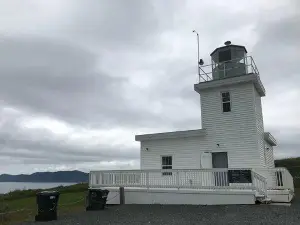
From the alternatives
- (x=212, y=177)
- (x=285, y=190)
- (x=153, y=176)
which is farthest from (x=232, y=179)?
(x=153, y=176)

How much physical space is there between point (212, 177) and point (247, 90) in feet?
16.0

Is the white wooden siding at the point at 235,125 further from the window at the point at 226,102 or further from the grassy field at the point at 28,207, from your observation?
the grassy field at the point at 28,207

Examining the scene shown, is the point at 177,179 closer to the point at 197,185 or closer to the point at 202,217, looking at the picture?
the point at 197,185

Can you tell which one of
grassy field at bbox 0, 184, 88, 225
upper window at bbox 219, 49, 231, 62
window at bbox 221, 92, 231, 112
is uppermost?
upper window at bbox 219, 49, 231, 62

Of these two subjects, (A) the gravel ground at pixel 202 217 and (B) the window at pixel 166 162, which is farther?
(B) the window at pixel 166 162

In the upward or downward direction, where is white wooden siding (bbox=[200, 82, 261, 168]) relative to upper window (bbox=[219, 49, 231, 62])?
downward

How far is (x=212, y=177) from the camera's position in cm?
1470

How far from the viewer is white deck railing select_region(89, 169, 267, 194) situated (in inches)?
541

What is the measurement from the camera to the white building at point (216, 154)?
47.5 feet

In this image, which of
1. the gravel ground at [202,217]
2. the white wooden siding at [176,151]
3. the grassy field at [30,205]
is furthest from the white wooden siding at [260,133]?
the grassy field at [30,205]

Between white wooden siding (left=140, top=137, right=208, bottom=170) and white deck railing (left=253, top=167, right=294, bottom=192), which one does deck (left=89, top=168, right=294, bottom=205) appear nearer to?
white deck railing (left=253, top=167, right=294, bottom=192)

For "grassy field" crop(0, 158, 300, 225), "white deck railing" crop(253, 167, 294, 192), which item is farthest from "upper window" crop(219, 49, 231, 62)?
"grassy field" crop(0, 158, 300, 225)

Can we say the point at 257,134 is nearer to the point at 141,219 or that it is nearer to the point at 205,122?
the point at 205,122

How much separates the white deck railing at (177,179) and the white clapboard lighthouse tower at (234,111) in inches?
69.6
